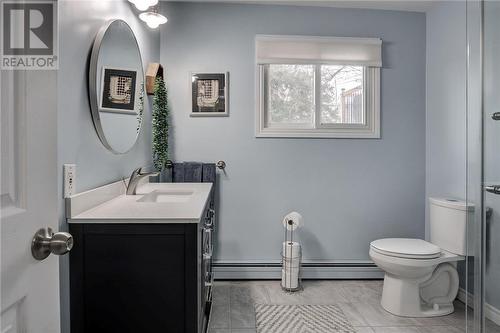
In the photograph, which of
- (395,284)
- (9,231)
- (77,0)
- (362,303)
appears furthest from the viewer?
(362,303)

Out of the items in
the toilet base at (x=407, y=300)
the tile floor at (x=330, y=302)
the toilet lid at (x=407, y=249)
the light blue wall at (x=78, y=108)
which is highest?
the light blue wall at (x=78, y=108)

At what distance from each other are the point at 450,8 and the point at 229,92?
193 cm

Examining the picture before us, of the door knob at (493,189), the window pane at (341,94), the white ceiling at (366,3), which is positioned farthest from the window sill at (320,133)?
the door knob at (493,189)

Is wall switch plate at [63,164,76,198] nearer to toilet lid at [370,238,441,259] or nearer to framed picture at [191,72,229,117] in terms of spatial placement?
framed picture at [191,72,229,117]

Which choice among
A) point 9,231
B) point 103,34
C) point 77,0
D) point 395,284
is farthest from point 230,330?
point 77,0

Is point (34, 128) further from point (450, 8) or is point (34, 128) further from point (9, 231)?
point (450, 8)

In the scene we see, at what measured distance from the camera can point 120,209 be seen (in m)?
1.51

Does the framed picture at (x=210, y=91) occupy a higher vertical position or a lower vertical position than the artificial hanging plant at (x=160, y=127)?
higher

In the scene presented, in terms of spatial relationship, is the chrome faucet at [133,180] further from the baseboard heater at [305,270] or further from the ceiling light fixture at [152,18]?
the baseboard heater at [305,270]

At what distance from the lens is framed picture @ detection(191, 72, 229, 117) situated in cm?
283

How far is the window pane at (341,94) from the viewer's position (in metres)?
2.94

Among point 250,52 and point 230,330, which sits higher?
point 250,52

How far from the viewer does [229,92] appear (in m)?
2.85

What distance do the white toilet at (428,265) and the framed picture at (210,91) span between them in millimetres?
1710
